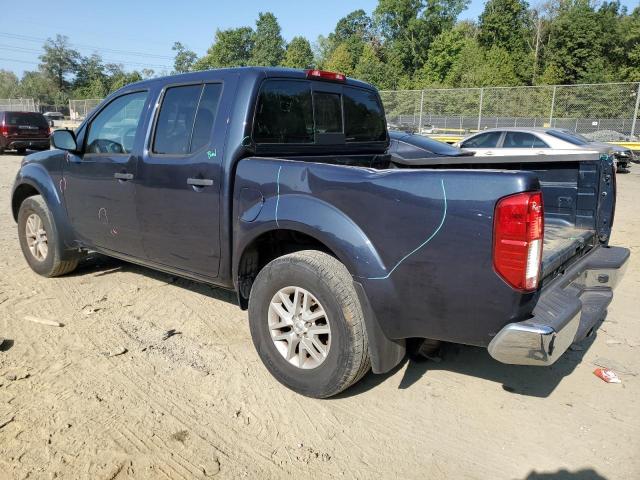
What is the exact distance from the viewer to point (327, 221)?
→ 289 cm

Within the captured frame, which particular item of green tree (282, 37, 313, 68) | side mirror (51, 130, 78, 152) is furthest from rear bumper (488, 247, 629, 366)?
green tree (282, 37, 313, 68)

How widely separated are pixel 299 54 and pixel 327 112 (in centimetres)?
8734

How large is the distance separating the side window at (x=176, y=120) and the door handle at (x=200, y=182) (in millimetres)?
265

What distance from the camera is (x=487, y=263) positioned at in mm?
2379

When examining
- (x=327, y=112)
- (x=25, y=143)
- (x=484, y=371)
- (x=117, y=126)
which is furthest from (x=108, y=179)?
(x=25, y=143)

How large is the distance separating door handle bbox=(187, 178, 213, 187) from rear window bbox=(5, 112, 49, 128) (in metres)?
19.9

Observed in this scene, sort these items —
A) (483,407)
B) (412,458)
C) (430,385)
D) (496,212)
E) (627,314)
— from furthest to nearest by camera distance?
(627,314) → (430,385) → (483,407) → (412,458) → (496,212)

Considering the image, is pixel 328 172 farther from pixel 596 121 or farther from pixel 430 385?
pixel 596 121

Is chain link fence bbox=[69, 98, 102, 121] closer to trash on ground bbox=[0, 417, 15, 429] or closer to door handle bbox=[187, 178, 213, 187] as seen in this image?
door handle bbox=[187, 178, 213, 187]

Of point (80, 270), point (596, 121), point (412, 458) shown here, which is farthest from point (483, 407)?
point (596, 121)

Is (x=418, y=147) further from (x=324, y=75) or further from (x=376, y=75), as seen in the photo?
(x=376, y=75)

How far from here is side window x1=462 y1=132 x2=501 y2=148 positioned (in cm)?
1253

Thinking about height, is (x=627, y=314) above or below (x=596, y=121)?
below

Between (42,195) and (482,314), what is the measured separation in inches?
179
